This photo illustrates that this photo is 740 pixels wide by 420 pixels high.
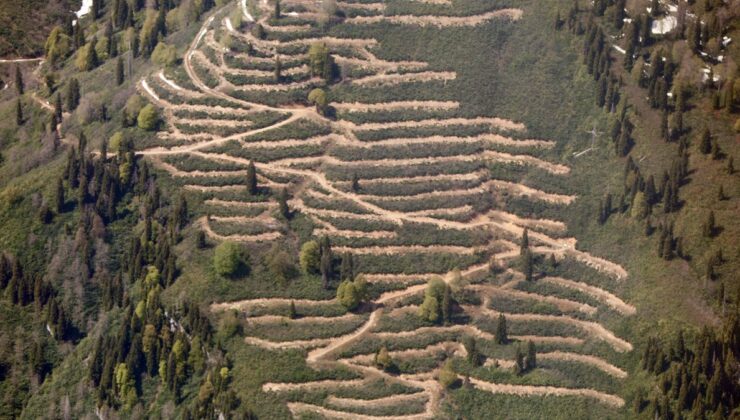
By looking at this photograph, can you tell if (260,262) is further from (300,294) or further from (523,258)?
(523,258)

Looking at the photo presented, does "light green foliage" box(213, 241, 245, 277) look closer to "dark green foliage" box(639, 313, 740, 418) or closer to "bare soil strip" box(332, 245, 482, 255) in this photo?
"bare soil strip" box(332, 245, 482, 255)

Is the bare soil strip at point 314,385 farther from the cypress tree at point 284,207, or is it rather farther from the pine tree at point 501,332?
the cypress tree at point 284,207

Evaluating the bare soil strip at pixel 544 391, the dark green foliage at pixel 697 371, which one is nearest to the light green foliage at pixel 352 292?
the bare soil strip at pixel 544 391

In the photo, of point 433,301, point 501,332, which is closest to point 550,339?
point 501,332

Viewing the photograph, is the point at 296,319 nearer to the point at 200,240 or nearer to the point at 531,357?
the point at 200,240

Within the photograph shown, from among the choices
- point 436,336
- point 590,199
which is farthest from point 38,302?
point 590,199

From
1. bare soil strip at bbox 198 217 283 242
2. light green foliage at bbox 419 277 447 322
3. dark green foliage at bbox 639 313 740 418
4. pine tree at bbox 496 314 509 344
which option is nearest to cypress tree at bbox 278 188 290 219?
bare soil strip at bbox 198 217 283 242
